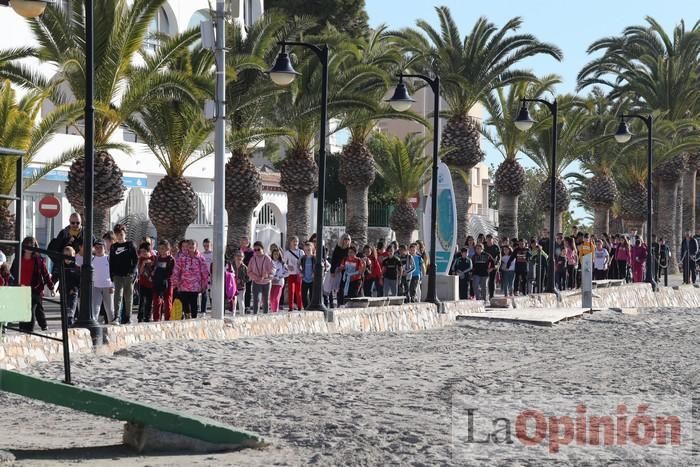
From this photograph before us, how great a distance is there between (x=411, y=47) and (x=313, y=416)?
89.3ft

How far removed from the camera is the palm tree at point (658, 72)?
48.8 metres

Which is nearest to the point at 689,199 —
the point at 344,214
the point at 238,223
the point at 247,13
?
the point at 344,214

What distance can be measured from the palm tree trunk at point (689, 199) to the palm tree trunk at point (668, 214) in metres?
4.72

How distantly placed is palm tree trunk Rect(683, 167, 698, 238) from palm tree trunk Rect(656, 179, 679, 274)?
4.72 m

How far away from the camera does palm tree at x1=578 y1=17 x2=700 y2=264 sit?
48.8m

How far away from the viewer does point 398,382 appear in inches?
614

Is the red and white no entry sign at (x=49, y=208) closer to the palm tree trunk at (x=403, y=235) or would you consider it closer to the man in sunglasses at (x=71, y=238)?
the man in sunglasses at (x=71, y=238)

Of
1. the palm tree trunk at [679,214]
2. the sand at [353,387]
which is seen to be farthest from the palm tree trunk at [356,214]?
the palm tree trunk at [679,214]

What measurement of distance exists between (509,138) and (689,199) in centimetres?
1854

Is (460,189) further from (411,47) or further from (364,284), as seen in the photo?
(364,284)

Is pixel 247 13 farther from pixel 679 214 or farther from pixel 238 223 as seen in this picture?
pixel 679 214

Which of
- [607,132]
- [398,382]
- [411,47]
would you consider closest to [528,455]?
[398,382]

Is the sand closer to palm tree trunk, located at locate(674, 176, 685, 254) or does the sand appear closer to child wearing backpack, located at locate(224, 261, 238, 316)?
child wearing backpack, located at locate(224, 261, 238, 316)

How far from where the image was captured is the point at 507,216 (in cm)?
4619
